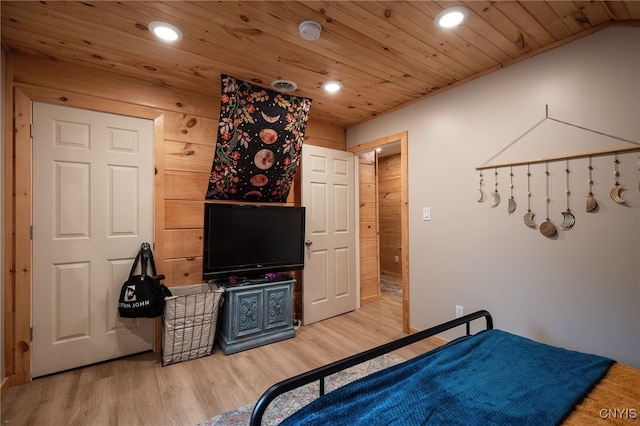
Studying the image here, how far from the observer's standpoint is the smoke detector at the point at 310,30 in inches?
69.4

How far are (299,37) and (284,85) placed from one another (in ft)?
2.31

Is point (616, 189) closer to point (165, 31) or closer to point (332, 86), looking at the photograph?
point (332, 86)

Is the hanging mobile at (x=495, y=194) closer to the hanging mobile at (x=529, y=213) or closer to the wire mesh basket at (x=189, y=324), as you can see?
the hanging mobile at (x=529, y=213)

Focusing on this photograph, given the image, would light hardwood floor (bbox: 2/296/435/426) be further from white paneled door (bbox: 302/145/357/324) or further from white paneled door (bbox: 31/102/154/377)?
white paneled door (bbox: 302/145/357/324)

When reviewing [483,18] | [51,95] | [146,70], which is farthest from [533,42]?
[51,95]

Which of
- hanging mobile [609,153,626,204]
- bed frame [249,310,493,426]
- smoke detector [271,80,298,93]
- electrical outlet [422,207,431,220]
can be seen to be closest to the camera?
bed frame [249,310,493,426]

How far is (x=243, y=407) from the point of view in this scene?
185 cm

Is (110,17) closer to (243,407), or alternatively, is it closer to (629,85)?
(243,407)

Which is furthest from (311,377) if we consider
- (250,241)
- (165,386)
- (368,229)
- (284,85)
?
(368,229)

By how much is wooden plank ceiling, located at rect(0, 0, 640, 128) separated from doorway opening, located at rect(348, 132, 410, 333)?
3.29ft

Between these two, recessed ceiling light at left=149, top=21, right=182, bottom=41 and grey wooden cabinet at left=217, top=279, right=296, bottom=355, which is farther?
grey wooden cabinet at left=217, top=279, right=296, bottom=355

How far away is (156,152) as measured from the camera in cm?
259

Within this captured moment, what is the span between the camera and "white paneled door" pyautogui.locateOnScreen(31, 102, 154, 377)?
2.20 meters

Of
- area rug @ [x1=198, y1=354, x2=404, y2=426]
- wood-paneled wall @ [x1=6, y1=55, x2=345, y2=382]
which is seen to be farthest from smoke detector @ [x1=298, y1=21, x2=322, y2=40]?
area rug @ [x1=198, y1=354, x2=404, y2=426]
